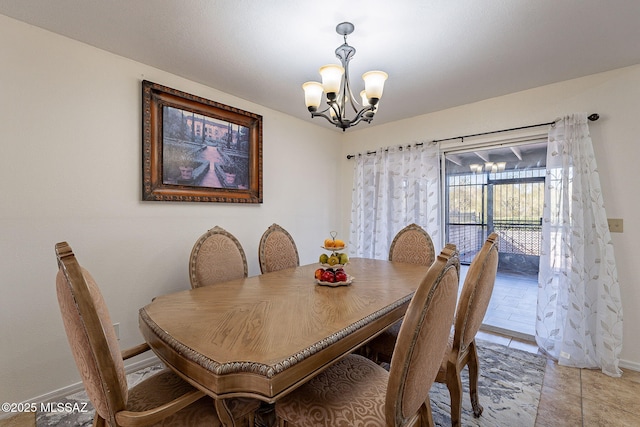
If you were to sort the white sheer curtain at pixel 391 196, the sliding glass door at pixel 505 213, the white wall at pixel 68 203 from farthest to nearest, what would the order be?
the white sheer curtain at pixel 391 196
the sliding glass door at pixel 505 213
the white wall at pixel 68 203

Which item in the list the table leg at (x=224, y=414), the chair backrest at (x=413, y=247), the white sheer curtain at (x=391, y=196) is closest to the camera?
the table leg at (x=224, y=414)

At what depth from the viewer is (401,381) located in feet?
3.00

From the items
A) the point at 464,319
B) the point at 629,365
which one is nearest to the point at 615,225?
the point at 629,365

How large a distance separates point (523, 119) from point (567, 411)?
2.38m

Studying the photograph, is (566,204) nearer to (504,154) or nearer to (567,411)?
(504,154)

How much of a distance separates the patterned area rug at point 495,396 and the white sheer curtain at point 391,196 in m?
1.27

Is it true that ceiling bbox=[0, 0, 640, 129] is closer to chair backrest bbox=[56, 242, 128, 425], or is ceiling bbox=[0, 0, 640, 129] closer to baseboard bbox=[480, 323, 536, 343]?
chair backrest bbox=[56, 242, 128, 425]

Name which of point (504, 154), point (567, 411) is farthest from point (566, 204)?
point (567, 411)

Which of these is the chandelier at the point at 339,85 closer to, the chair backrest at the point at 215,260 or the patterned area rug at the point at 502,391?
the chair backrest at the point at 215,260

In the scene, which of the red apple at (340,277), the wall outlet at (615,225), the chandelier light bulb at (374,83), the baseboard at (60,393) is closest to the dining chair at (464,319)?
the red apple at (340,277)

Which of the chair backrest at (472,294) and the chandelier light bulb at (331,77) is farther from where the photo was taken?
the chandelier light bulb at (331,77)

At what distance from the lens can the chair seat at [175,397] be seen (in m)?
1.08

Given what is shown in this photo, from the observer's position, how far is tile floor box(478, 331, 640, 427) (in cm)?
173

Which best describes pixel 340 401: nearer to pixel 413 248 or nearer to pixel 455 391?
pixel 455 391
